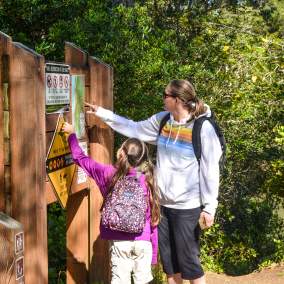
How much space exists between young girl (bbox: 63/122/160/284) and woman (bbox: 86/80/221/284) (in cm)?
20

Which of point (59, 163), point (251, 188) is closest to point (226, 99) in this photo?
point (251, 188)

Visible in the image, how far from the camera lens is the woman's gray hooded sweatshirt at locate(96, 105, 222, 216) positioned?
391 cm

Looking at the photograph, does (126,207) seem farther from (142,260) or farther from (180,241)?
(180,241)

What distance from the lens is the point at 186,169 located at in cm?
395

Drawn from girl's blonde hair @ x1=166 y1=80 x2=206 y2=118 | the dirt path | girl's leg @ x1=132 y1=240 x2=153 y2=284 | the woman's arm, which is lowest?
the dirt path

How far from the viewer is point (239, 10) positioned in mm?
11656

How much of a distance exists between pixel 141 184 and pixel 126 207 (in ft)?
0.66

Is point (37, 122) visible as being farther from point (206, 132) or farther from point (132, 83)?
point (132, 83)

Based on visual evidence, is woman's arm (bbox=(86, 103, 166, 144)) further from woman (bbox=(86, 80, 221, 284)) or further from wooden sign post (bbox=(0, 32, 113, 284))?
wooden sign post (bbox=(0, 32, 113, 284))

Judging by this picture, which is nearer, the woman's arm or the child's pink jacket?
the child's pink jacket

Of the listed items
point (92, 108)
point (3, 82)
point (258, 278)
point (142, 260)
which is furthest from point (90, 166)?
point (258, 278)

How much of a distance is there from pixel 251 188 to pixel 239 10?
12.7 feet

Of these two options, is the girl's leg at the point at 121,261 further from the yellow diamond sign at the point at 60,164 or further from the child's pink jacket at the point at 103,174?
the yellow diamond sign at the point at 60,164

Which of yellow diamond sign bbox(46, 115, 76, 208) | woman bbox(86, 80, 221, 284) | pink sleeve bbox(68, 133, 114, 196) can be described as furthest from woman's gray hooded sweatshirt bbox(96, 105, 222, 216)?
yellow diamond sign bbox(46, 115, 76, 208)
